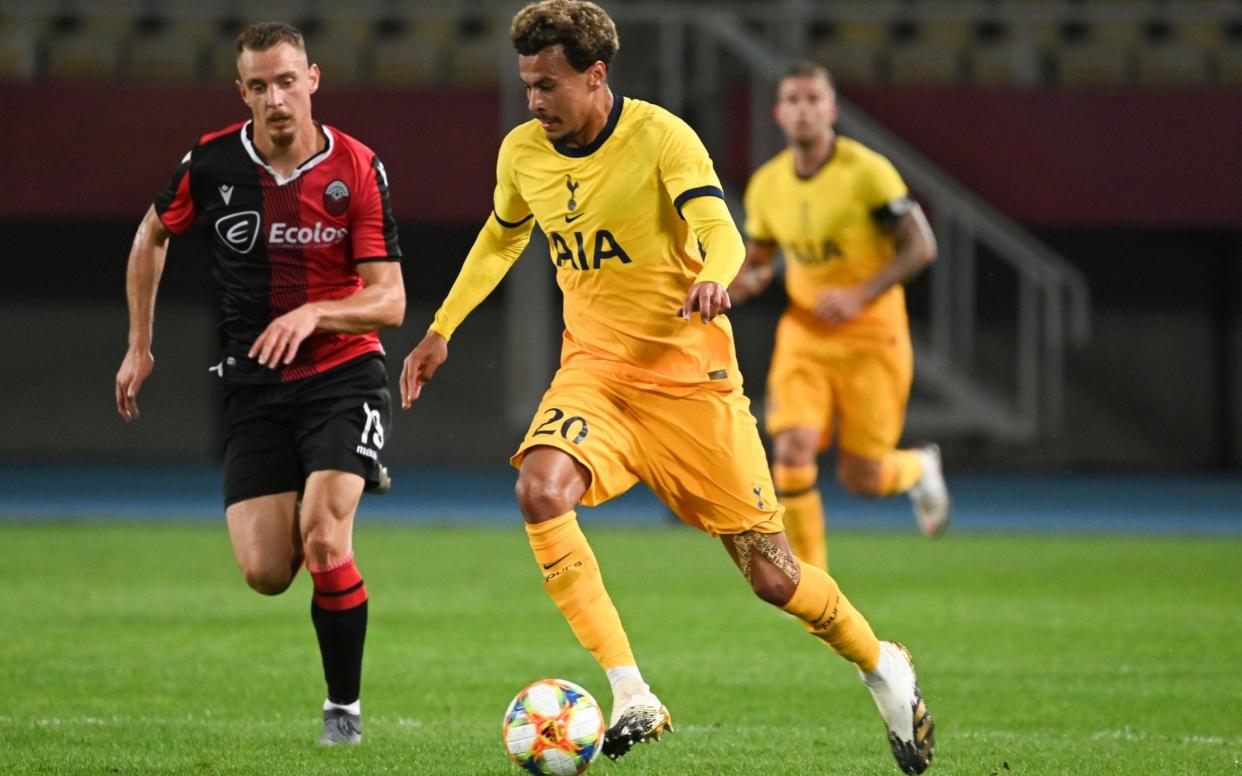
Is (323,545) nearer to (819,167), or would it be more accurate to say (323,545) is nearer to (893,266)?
(893,266)

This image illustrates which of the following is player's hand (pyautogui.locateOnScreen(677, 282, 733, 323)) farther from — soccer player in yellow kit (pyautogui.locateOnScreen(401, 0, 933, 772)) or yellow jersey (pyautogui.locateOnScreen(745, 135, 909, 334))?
yellow jersey (pyautogui.locateOnScreen(745, 135, 909, 334))

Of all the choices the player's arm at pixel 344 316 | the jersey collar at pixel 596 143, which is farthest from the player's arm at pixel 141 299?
the jersey collar at pixel 596 143

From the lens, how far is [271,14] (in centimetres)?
1864

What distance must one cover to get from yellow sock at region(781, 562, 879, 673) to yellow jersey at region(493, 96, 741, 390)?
26.9 inches

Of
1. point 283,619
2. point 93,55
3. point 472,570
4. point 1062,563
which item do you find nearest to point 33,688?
point 283,619

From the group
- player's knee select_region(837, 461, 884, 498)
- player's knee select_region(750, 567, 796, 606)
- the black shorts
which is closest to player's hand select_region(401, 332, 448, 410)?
the black shorts

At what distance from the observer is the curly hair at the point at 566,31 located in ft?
17.5

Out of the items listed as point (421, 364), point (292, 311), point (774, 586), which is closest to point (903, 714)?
point (774, 586)

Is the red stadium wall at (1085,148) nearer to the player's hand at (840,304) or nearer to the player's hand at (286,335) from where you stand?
the player's hand at (840,304)

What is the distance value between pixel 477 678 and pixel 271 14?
12.7 meters

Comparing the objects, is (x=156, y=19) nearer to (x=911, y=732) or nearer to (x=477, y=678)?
(x=477, y=678)

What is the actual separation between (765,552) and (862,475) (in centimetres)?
456

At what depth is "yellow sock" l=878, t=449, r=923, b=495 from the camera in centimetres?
1005

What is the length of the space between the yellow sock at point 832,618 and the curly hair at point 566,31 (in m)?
1.70
